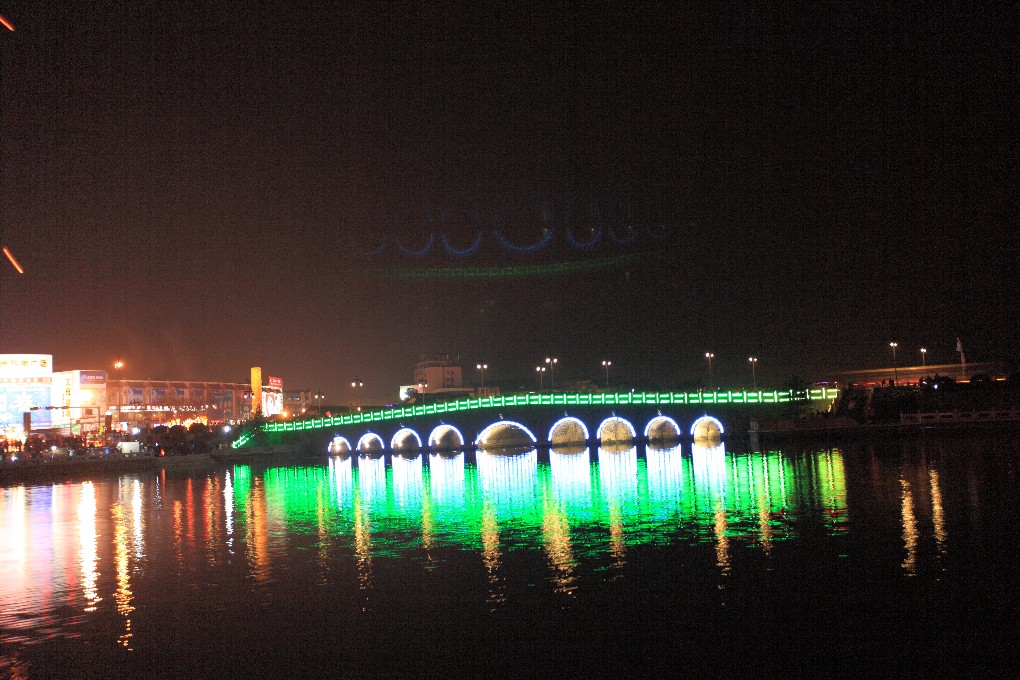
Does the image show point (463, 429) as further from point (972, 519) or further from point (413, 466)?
point (972, 519)

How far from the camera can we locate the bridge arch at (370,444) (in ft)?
A: 268

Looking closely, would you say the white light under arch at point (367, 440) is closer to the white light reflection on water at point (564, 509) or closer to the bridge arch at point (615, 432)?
the bridge arch at point (615, 432)

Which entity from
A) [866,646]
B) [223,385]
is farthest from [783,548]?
[223,385]

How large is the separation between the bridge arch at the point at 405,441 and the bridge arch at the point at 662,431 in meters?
19.0

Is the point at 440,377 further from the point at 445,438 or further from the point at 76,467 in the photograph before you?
the point at 76,467

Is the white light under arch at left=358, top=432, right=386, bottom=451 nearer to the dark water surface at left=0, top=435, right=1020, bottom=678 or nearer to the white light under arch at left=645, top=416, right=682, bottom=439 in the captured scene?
the white light under arch at left=645, top=416, right=682, bottom=439

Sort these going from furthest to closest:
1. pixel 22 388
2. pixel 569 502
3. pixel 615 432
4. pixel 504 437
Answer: pixel 22 388, pixel 504 437, pixel 615 432, pixel 569 502

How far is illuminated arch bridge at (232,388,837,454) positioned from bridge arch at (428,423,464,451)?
129 millimetres

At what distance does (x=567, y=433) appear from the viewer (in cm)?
7981

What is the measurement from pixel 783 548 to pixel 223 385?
154 m

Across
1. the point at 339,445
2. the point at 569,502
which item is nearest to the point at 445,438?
Answer: the point at 339,445

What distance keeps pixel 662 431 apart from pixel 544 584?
6119cm

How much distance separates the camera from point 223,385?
534ft

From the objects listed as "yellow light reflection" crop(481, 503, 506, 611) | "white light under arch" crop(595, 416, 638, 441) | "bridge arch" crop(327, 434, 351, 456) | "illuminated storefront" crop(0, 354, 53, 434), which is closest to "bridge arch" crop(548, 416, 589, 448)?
"white light under arch" crop(595, 416, 638, 441)
